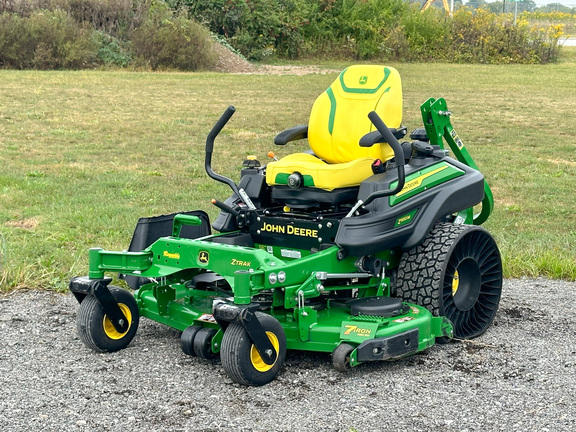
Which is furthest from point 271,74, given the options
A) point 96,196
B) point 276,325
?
point 276,325

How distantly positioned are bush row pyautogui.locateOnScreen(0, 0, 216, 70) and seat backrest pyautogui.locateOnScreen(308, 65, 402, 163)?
19557 millimetres

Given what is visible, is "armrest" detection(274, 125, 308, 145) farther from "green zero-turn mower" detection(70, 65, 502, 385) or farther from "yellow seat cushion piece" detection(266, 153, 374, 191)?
"yellow seat cushion piece" detection(266, 153, 374, 191)

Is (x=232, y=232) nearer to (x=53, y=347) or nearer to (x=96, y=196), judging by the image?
(x=53, y=347)

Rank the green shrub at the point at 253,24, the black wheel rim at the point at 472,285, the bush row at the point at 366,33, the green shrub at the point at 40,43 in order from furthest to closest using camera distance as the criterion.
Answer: the bush row at the point at 366,33, the green shrub at the point at 253,24, the green shrub at the point at 40,43, the black wheel rim at the point at 472,285

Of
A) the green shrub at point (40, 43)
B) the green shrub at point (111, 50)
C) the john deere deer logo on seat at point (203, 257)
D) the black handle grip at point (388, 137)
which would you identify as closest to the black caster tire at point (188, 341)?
the john deere deer logo on seat at point (203, 257)

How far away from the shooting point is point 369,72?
5805 millimetres

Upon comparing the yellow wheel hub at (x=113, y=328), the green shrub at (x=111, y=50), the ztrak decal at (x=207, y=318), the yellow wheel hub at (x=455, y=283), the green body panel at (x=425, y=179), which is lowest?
the yellow wheel hub at (x=113, y=328)

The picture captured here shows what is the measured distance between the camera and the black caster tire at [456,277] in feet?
16.9

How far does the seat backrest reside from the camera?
5.67m

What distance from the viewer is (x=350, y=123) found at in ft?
18.8

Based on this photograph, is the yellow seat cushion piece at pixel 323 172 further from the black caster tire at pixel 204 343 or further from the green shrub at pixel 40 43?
the green shrub at pixel 40 43

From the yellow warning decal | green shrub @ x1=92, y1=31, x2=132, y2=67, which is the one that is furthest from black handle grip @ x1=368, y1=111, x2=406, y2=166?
green shrub @ x1=92, y1=31, x2=132, y2=67

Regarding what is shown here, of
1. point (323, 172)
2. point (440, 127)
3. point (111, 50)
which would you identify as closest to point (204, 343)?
point (323, 172)

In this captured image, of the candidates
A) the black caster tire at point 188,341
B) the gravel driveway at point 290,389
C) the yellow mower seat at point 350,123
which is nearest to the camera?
the gravel driveway at point 290,389
